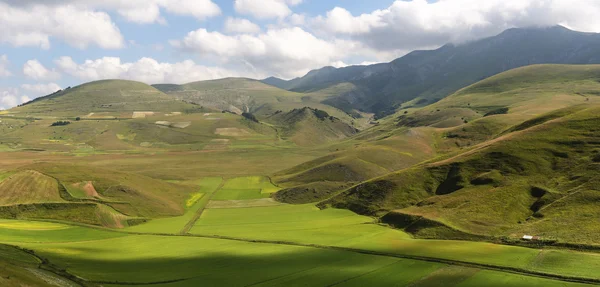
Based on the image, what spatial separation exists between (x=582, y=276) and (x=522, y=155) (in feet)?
200

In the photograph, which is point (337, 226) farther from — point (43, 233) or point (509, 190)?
point (43, 233)

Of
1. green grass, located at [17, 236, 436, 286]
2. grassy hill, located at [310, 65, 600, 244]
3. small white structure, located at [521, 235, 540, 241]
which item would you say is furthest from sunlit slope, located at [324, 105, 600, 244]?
green grass, located at [17, 236, 436, 286]

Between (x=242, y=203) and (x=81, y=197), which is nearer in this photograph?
(x=81, y=197)

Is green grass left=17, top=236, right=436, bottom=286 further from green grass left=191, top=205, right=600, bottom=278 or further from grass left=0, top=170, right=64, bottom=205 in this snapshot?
grass left=0, top=170, right=64, bottom=205

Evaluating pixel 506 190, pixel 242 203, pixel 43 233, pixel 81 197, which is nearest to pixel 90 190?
pixel 81 197

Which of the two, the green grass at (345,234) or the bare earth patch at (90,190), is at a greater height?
the bare earth patch at (90,190)

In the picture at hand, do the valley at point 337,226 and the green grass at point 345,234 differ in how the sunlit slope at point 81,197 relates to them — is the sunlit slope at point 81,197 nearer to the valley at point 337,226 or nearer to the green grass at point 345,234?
the valley at point 337,226

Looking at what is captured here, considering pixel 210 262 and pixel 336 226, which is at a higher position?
pixel 210 262

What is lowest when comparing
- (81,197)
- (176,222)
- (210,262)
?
(176,222)

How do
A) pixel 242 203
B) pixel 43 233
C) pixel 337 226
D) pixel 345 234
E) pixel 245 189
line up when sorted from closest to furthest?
pixel 345 234 < pixel 43 233 < pixel 337 226 < pixel 242 203 < pixel 245 189

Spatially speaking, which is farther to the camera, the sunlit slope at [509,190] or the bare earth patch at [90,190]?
the bare earth patch at [90,190]

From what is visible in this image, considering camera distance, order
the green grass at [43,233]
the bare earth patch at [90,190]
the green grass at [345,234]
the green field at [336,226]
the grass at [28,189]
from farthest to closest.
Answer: the bare earth patch at [90,190]
the grass at [28,189]
the green grass at [43,233]
the green grass at [345,234]
the green field at [336,226]

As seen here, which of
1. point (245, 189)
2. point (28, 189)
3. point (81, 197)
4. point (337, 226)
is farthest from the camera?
point (245, 189)

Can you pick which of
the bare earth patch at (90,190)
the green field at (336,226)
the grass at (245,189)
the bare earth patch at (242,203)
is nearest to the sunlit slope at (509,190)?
the green field at (336,226)
